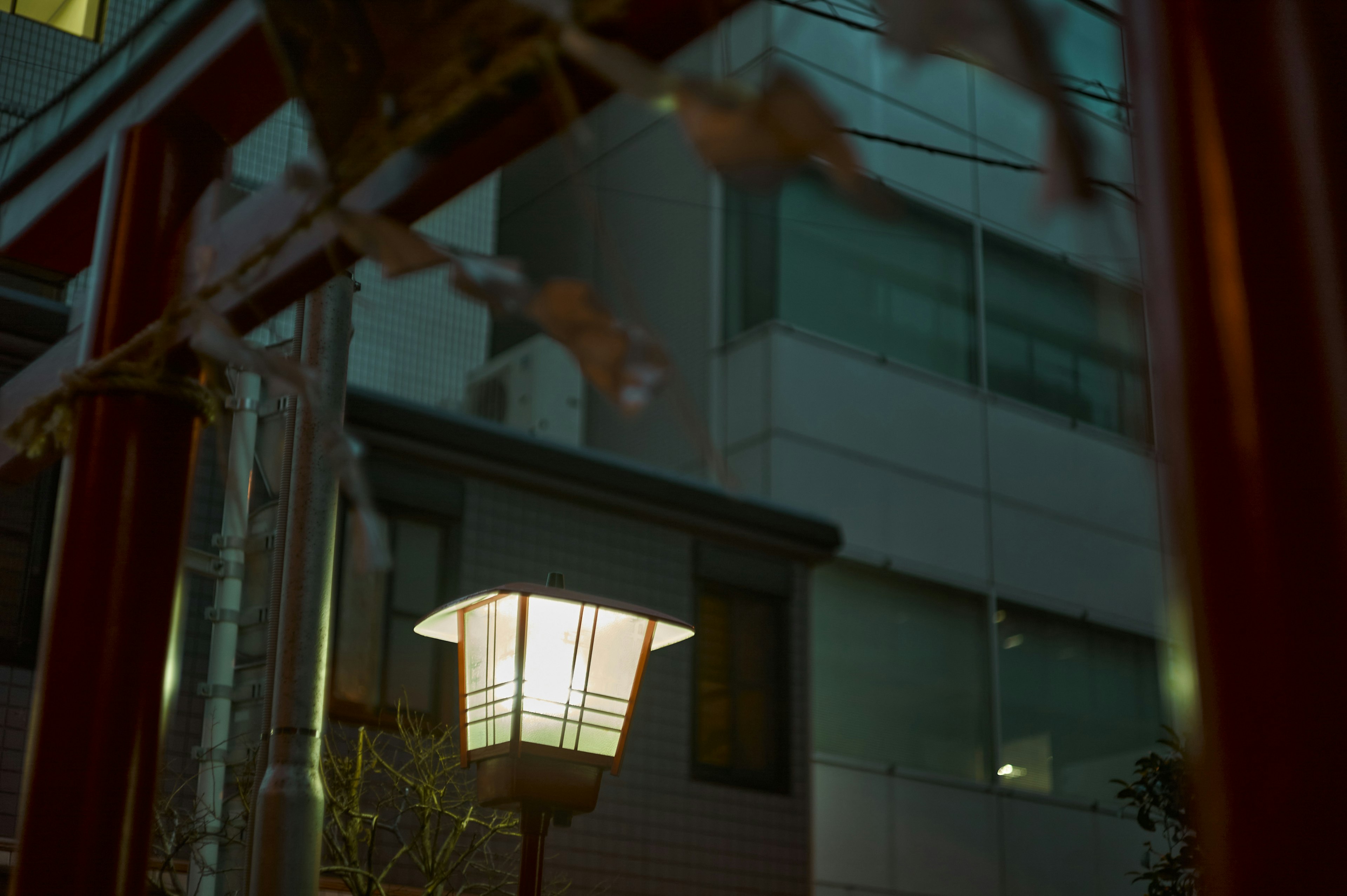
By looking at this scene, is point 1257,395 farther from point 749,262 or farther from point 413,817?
point 749,262

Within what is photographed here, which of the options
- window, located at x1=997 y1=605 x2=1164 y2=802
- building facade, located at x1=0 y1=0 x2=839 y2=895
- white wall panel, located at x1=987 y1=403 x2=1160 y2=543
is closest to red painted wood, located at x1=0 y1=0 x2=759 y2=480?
building facade, located at x1=0 y1=0 x2=839 y2=895

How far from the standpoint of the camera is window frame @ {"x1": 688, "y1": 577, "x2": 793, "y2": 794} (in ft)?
44.0

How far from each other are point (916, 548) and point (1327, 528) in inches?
590

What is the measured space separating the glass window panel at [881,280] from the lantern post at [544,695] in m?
9.93

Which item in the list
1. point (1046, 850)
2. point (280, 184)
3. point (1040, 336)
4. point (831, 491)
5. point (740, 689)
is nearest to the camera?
point (280, 184)


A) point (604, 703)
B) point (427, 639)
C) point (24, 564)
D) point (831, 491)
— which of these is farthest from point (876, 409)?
point (604, 703)

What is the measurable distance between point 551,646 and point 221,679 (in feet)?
8.45

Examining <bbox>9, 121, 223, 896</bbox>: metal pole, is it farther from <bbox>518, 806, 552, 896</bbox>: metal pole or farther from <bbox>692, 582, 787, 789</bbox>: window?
<bbox>692, 582, 787, 789</bbox>: window

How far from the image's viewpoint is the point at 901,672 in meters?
15.3

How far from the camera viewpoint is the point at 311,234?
2.39m

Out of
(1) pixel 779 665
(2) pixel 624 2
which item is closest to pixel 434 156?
(2) pixel 624 2

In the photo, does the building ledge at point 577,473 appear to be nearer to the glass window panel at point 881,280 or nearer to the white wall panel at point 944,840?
the glass window panel at point 881,280

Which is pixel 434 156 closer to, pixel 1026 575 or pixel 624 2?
pixel 624 2

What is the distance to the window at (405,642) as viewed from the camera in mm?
11438
